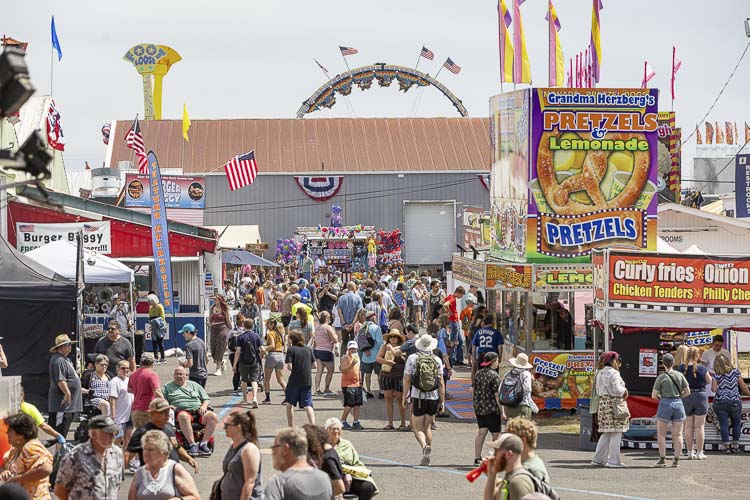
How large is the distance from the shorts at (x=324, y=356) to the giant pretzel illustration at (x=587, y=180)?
438 cm

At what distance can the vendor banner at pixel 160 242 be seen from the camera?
25656mm

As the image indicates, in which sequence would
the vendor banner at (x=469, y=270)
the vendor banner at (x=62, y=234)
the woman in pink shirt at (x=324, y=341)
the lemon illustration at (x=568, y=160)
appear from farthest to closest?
the vendor banner at (x=62, y=234) < the vendor banner at (x=469, y=270) < the woman in pink shirt at (x=324, y=341) < the lemon illustration at (x=568, y=160)

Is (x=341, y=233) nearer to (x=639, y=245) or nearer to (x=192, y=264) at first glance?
(x=192, y=264)

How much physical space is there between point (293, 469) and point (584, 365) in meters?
10.5

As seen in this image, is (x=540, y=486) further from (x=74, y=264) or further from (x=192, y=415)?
(x=74, y=264)

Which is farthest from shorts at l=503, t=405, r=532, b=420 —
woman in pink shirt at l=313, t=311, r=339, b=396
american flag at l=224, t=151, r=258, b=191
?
american flag at l=224, t=151, r=258, b=191

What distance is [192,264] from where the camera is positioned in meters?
31.8

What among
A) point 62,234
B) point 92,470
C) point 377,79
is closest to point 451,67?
point 377,79

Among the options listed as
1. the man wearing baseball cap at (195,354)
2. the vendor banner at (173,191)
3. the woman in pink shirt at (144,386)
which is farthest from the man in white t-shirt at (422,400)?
the vendor banner at (173,191)

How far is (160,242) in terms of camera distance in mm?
26047

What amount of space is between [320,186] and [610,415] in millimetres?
42296

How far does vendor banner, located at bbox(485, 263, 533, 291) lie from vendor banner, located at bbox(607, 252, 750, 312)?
7.35 ft

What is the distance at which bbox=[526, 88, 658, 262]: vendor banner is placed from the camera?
59.0ft

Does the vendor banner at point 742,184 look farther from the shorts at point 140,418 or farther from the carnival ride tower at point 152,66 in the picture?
the carnival ride tower at point 152,66
